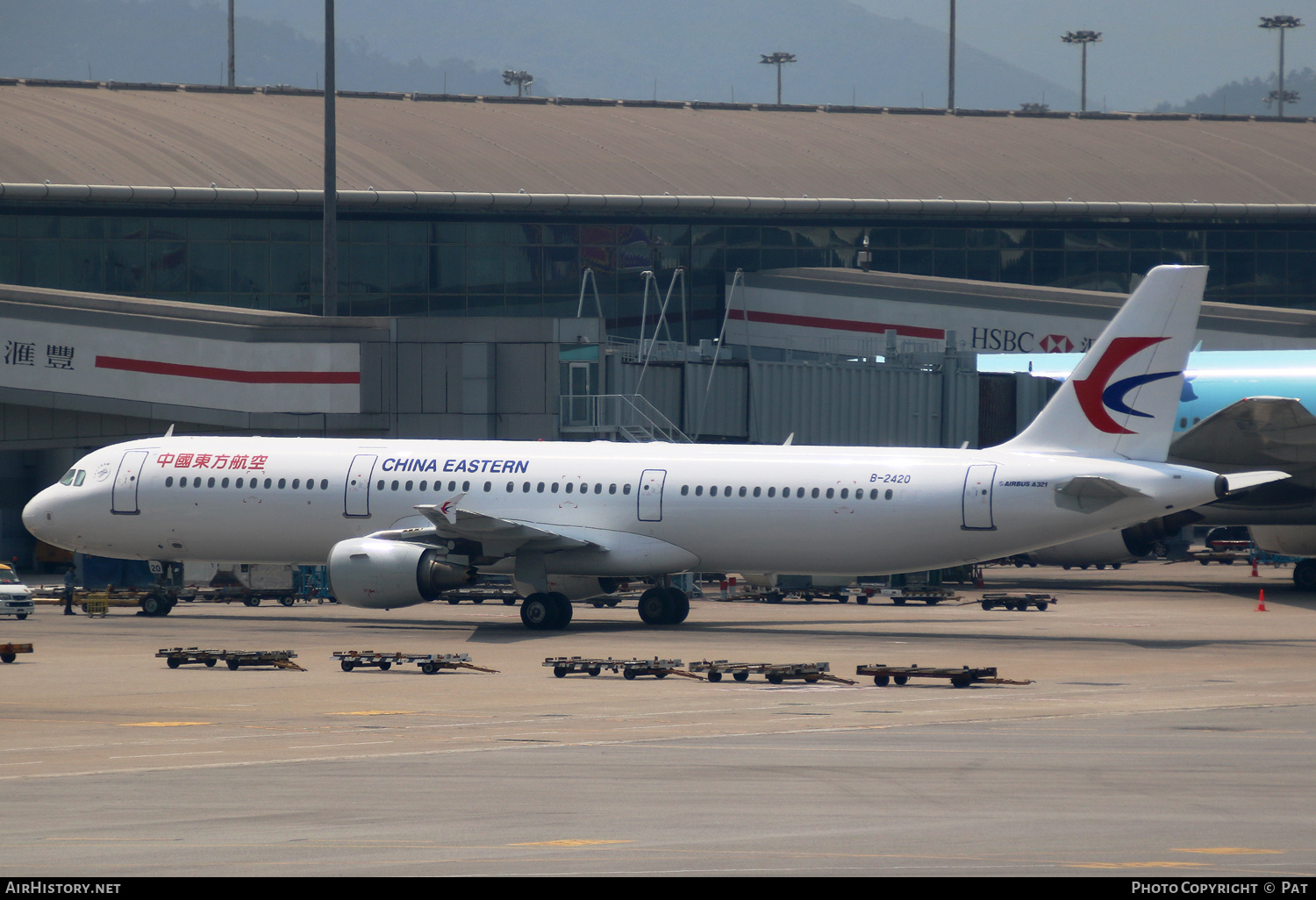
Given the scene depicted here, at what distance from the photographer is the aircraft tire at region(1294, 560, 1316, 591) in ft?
167

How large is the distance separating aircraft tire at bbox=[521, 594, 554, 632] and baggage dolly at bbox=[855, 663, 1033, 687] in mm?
10922

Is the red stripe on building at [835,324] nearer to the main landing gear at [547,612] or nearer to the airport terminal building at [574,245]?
the airport terminal building at [574,245]

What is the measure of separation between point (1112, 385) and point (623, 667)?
43.2 feet

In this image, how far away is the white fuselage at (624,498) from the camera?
37156mm

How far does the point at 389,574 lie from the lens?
37.4m

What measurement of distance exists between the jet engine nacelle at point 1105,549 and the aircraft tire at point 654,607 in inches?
545

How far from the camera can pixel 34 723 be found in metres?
23.8

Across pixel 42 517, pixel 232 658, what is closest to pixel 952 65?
pixel 42 517

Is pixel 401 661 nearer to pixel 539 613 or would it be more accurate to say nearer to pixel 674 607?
pixel 539 613

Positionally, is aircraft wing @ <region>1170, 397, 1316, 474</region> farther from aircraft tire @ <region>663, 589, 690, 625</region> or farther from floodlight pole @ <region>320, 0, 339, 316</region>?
floodlight pole @ <region>320, 0, 339, 316</region>

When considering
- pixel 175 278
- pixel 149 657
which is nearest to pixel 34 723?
pixel 149 657

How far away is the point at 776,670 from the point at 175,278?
48926 millimetres

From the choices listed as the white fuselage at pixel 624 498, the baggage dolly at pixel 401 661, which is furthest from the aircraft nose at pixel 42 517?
the baggage dolly at pixel 401 661

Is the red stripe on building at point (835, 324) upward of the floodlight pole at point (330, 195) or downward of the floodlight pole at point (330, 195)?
downward
